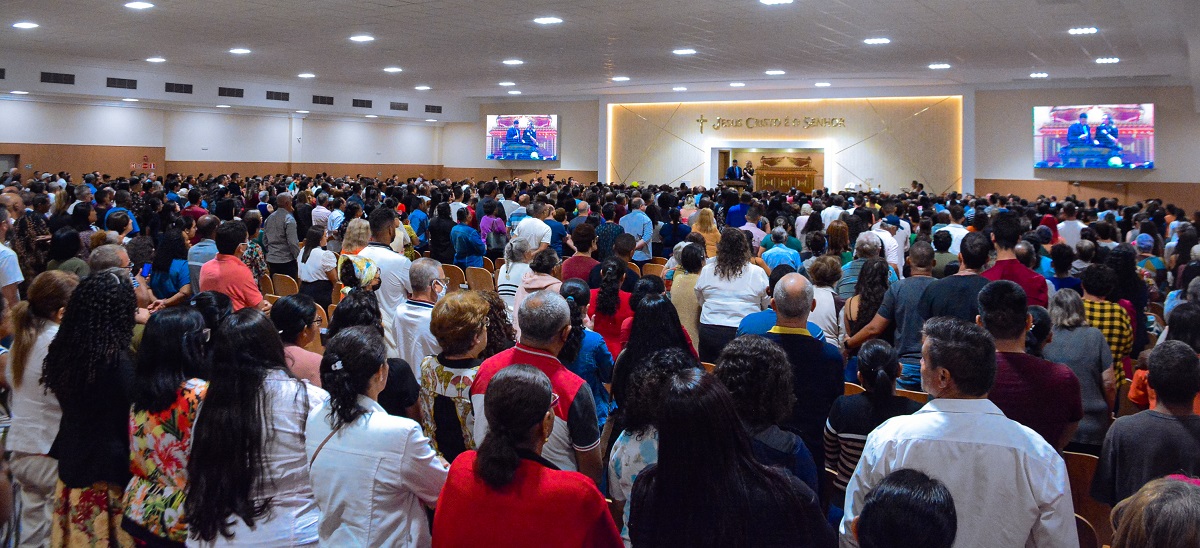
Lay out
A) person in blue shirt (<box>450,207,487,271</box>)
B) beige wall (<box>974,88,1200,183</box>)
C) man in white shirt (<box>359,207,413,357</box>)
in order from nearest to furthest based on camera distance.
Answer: man in white shirt (<box>359,207,413,357</box>) → person in blue shirt (<box>450,207,487,271</box>) → beige wall (<box>974,88,1200,183</box>)

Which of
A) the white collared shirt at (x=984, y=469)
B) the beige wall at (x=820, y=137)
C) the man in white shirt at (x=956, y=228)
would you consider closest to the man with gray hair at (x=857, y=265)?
the man in white shirt at (x=956, y=228)

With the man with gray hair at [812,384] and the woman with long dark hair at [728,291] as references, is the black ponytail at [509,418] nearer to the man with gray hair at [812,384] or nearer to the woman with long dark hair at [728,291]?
the man with gray hair at [812,384]

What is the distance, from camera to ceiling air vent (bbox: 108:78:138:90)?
1989 centimetres

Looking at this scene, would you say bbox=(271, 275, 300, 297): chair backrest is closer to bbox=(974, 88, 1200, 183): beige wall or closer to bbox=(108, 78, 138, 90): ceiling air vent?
bbox=(108, 78, 138, 90): ceiling air vent

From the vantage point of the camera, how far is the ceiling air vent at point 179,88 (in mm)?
20922

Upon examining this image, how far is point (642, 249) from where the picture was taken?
9.69 meters

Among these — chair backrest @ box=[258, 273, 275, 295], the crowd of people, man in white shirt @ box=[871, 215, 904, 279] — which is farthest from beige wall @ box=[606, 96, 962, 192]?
the crowd of people

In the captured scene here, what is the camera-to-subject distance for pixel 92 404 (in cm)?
323

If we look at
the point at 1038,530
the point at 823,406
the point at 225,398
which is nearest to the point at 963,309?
the point at 823,406

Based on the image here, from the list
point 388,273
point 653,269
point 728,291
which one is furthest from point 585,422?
point 653,269

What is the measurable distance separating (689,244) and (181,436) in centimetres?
387

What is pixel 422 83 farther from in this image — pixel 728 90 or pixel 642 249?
pixel 642 249

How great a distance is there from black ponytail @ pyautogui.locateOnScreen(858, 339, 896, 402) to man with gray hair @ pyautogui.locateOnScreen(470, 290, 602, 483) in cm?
99

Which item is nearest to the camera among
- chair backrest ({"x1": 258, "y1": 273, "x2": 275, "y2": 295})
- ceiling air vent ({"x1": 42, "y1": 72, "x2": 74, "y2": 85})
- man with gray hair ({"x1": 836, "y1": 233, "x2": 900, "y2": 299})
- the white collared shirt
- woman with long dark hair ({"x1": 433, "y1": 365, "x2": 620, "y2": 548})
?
woman with long dark hair ({"x1": 433, "y1": 365, "x2": 620, "y2": 548})
